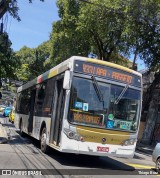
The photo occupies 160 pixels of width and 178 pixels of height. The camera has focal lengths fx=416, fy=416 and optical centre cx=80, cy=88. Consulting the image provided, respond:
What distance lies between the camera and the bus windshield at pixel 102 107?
41.0 ft

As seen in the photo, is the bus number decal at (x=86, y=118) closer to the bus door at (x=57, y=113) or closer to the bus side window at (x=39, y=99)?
the bus door at (x=57, y=113)

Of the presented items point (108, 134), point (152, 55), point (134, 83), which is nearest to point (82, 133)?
point (108, 134)

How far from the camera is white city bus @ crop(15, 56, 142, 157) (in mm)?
12414

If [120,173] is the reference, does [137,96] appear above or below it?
above

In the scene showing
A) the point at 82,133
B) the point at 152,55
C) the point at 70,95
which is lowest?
the point at 82,133

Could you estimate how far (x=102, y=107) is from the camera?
Result: 12695 mm

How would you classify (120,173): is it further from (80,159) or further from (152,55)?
(152,55)

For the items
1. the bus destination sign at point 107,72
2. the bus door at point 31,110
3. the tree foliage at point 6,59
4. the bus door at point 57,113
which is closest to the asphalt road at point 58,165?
the bus door at point 57,113

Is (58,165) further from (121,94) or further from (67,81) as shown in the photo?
(121,94)

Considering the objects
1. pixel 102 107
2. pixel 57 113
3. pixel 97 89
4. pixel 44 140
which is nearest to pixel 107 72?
pixel 97 89

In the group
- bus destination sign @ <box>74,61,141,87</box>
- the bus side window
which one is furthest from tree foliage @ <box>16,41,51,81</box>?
bus destination sign @ <box>74,61,141,87</box>

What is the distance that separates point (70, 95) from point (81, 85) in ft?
1.54

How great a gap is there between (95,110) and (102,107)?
26 centimetres

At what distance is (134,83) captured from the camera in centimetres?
1345
